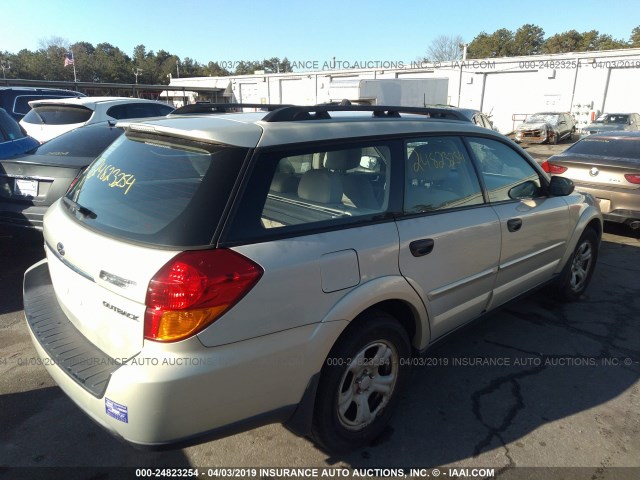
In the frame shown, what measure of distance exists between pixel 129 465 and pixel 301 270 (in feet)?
4.67

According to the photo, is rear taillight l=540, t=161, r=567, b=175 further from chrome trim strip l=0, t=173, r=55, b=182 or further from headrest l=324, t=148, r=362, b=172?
chrome trim strip l=0, t=173, r=55, b=182

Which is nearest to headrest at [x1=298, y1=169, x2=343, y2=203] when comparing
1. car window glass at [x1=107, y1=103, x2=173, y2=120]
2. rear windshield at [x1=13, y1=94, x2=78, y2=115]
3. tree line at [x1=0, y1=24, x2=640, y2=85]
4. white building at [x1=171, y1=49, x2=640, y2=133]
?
car window glass at [x1=107, y1=103, x2=173, y2=120]

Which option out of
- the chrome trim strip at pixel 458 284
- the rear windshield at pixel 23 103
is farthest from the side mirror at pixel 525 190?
the rear windshield at pixel 23 103

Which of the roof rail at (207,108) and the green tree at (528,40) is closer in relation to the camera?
the roof rail at (207,108)

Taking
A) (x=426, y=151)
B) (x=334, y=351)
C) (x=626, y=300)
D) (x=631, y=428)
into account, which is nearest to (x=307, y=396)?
(x=334, y=351)

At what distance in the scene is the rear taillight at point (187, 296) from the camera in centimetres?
178

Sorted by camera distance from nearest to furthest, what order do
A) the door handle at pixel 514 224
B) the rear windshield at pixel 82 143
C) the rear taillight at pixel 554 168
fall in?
1. the door handle at pixel 514 224
2. the rear windshield at pixel 82 143
3. the rear taillight at pixel 554 168

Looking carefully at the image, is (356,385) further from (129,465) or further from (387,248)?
(129,465)

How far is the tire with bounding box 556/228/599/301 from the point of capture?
13.9ft

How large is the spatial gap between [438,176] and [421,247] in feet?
1.98

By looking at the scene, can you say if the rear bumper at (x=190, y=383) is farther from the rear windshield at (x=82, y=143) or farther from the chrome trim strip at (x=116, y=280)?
the rear windshield at (x=82, y=143)

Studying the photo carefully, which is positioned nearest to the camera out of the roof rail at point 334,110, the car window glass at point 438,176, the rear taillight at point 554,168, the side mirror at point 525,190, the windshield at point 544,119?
the roof rail at point 334,110

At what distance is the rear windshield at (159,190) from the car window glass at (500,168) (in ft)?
6.38

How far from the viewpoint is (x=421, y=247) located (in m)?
2.55
